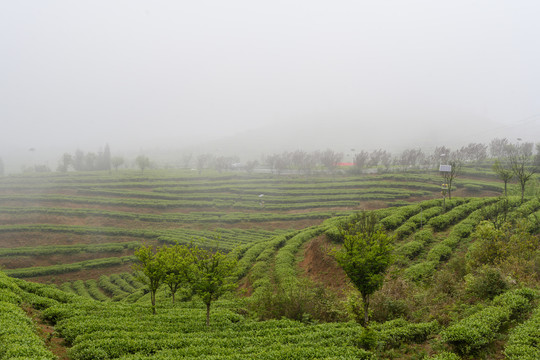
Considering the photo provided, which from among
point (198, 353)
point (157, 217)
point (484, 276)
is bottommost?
point (157, 217)

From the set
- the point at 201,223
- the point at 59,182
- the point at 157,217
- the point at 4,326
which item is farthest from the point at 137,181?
the point at 4,326

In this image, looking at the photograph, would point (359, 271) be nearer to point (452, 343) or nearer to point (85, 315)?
point (452, 343)

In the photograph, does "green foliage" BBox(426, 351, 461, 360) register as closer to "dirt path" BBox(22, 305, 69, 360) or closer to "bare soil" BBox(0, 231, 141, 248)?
"dirt path" BBox(22, 305, 69, 360)

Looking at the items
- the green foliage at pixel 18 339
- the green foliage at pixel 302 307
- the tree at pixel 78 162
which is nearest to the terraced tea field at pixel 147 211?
the green foliage at pixel 302 307

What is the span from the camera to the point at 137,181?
89.1 metres

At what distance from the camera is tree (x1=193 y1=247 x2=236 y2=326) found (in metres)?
15.1

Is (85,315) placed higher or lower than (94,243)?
higher

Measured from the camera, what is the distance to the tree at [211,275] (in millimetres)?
15054

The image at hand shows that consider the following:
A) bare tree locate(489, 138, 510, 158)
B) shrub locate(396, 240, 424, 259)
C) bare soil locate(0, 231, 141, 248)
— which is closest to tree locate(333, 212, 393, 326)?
shrub locate(396, 240, 424, 259)

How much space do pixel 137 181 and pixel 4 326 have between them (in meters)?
82.6

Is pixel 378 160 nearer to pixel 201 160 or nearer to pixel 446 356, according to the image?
pixel 201 160

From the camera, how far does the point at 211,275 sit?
15086mm

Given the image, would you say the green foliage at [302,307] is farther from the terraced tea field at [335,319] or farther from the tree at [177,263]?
the tree at [177,263]

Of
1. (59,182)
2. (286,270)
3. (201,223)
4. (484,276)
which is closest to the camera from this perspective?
(484,276)
